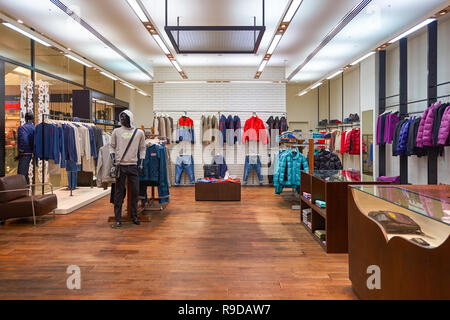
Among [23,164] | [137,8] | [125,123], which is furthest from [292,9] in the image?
[23,164]

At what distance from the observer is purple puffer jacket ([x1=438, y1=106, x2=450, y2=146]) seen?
5309 mm

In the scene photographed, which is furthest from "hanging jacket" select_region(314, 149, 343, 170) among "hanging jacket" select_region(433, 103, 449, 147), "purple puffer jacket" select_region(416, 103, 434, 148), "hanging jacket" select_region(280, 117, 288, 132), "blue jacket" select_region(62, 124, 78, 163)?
"blue jacket" select_region(62, 124, 78, 163)

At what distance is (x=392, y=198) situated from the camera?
226 cm

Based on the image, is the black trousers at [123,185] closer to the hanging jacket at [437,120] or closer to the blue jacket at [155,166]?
the blue jacket at [155,166]

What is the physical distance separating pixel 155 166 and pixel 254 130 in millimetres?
4725

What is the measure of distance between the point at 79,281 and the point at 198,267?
1.14 metres

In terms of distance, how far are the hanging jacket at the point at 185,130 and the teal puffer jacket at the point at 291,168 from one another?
404 centimetres

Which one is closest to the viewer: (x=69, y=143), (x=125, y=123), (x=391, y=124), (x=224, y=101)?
(x=125, y=123)

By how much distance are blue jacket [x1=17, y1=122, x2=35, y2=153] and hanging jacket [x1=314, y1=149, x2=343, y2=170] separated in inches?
223

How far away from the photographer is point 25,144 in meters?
6.24

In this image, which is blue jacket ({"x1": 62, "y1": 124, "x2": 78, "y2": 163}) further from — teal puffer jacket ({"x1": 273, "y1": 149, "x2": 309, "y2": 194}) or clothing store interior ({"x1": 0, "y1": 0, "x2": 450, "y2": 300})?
teal puffer jacket ({"x1": 273, "y1": 149, "x2": 309, "y2": 194})

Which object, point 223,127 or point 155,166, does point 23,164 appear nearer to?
point 155,166

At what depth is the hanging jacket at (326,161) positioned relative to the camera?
642cm

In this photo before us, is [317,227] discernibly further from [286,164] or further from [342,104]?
[342,104]
